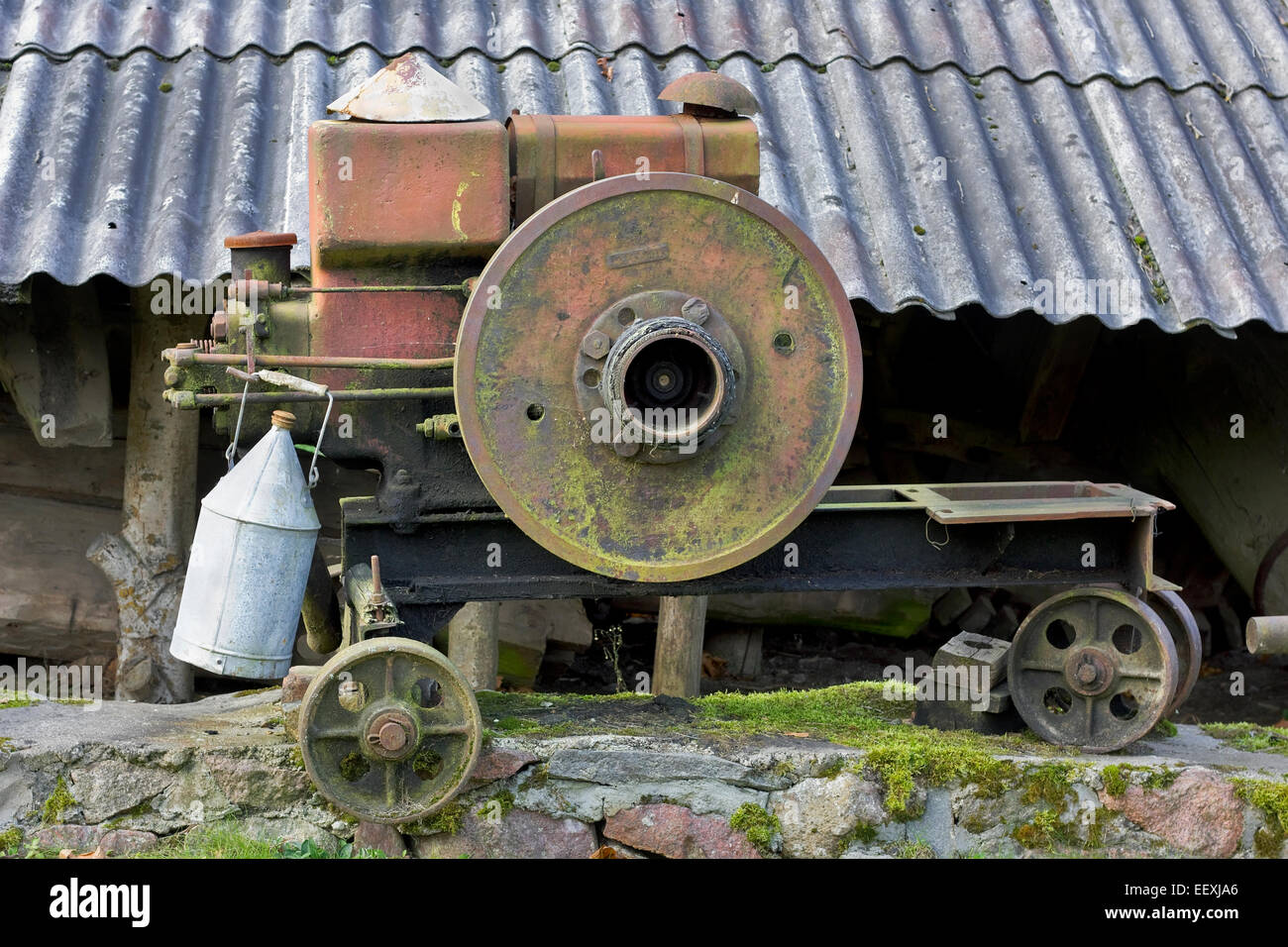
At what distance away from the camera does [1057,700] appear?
512cm

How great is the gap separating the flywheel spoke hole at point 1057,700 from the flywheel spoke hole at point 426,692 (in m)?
2.25

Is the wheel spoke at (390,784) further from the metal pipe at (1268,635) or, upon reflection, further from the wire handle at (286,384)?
the metal pipe at (1268,635)

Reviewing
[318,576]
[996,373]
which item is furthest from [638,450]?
[996,373]

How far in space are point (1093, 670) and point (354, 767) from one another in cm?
250

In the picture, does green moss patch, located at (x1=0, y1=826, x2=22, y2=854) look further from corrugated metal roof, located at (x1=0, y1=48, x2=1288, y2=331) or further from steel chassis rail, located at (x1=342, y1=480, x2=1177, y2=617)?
corrugated metal roof, located at (x1=0, y1=48, x2=1288, y2=331)

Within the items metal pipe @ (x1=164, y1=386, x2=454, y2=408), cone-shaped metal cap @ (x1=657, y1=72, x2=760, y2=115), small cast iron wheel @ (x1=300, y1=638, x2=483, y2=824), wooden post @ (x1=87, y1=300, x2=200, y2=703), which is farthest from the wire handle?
wooden post @ (x1=87, y1=300, x2=200, y2=703)

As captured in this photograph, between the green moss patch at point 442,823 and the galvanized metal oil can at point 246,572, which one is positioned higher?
the galvanized metal oil can at point 246,572

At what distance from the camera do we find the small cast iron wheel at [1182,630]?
4891 millimetres

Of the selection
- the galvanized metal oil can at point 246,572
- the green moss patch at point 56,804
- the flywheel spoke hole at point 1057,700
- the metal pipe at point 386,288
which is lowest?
the green moss patch at point 56,804

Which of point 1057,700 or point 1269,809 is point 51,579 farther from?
point 1269,809

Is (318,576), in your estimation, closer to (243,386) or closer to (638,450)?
(243,386)

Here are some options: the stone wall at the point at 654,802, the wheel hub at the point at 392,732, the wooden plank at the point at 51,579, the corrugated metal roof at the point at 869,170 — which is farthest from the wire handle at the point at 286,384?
the wooden plank at the point at 51,579

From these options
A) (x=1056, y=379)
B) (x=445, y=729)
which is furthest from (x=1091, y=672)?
(x=1056, y=379)

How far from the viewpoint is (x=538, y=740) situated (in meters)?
4.39
